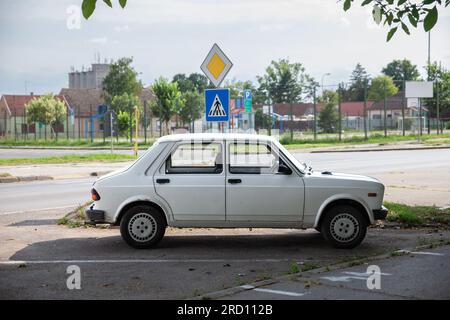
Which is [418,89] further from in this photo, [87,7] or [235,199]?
[87,7]

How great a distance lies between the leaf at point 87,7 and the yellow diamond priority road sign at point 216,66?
7.11 m

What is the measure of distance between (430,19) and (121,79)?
7444 centimetres

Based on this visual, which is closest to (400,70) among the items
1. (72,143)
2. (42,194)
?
(72,143)

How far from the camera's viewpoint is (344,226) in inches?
366

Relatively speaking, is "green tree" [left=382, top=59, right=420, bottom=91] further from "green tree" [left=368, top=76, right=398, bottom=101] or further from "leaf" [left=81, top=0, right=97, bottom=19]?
"leaf" [left=81, top=0, right=97, bottom=19]

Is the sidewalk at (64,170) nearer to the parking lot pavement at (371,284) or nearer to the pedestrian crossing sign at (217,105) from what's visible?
the pedestrian crossing sign at (217,105)

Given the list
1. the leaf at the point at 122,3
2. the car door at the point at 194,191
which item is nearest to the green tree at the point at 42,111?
the car door at the point at 194,191

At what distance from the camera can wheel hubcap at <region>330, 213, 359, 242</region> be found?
9.27 metres

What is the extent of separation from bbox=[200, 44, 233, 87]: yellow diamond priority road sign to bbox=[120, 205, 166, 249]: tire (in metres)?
5.28

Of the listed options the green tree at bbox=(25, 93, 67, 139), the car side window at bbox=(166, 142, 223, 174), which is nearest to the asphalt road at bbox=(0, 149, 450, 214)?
the car side window at bbox=(166, 142, 223, 174)

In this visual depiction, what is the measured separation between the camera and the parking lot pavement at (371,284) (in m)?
6.49
